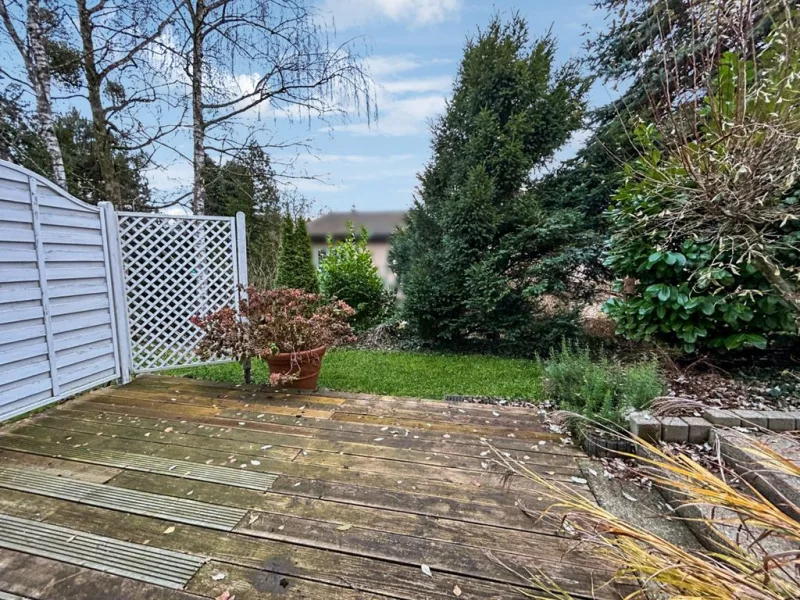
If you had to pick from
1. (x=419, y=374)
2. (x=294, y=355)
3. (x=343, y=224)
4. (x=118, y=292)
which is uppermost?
(x=343, y=224)

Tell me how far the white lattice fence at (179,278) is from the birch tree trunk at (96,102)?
2.44 meters

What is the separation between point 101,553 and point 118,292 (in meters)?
2.50

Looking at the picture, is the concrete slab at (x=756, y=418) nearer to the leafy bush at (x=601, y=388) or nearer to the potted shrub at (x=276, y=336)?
the leafy bush at (x=601, y=388)

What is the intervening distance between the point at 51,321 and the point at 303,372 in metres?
1.84

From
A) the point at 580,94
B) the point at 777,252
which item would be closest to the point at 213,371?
the point at 777,252

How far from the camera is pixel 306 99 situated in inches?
208

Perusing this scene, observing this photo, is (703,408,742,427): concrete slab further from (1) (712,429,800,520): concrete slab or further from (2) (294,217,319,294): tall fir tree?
(2) (294,217,319,294): tall fir tree

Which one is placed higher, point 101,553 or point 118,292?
point 118,292

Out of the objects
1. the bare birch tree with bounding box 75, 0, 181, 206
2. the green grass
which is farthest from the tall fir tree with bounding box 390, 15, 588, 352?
the bare birch tree with bounding box 75, 0, 181, 206

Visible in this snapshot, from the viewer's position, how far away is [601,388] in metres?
2.45

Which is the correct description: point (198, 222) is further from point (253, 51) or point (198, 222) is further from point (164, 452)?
point (253, 51)

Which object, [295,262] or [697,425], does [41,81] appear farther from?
[697,425]

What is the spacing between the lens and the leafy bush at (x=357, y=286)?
19.7 ft

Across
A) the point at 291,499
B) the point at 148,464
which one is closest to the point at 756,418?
the point at 291,499
